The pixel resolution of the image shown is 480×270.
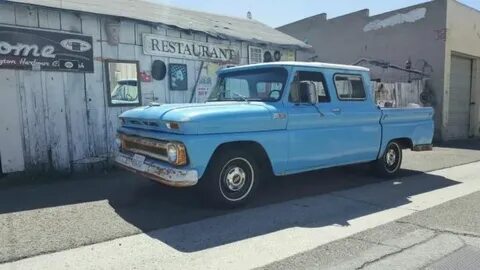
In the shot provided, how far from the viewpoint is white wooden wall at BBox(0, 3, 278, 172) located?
304 inches

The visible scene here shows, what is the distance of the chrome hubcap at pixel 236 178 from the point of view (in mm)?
5715

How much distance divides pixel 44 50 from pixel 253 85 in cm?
419

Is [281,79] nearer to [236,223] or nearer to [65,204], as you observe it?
[236,223]

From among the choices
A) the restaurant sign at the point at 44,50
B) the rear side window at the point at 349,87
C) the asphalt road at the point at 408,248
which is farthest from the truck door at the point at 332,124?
the restaurant sign at the point at 44,50

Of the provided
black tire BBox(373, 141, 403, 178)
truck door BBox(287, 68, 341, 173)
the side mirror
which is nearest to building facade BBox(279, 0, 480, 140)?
black tire BBox(373, 141, 403, 178)

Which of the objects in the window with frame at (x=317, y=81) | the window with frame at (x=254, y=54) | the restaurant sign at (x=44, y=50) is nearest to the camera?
the window with frame at (x=317, y=81)

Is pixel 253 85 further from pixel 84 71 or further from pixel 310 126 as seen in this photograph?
pixel 84 71

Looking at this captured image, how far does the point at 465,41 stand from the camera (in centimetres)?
1644

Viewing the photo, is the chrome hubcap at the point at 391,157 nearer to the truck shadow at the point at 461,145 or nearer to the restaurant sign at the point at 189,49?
the restaurant sign at the point at 189,49

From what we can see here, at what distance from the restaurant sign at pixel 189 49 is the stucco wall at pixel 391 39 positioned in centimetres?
843

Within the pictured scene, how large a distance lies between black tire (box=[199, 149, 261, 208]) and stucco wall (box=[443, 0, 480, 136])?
12.3 meters

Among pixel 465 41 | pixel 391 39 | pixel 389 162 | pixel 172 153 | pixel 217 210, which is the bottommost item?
pixel 217 210

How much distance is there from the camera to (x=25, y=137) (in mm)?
7887

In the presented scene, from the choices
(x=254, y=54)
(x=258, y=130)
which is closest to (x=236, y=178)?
(x=258, y=130)
